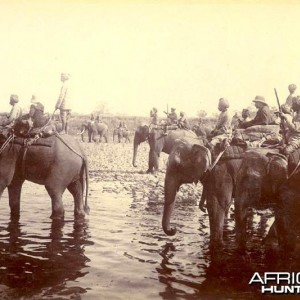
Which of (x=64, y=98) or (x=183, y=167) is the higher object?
(x=64, y=98)

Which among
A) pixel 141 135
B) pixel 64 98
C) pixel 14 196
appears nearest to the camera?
pixel 14 196

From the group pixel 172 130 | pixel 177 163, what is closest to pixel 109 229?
pixel 177 163

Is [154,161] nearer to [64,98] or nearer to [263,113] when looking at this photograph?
[64,98]

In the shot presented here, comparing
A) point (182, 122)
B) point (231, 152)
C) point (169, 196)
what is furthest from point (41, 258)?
point (182, 122)

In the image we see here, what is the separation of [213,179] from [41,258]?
2322mm

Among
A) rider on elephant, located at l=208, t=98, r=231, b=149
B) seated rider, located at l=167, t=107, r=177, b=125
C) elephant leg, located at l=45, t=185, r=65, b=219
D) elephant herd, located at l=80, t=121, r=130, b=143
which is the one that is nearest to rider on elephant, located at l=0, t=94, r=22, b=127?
elephant leg, located at l=45, t=185, r=65, b=219

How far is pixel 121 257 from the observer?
19.0 feet

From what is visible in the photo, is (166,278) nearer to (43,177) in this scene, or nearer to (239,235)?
(239,235)

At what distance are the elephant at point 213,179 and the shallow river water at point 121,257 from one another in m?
0.33

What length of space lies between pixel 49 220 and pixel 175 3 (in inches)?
150

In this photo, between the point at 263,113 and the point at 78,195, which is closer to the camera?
the point at 263,113

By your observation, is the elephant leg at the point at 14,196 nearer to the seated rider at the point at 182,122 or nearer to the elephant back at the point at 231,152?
the elephant back at the point at 231,152

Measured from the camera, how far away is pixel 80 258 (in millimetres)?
5676

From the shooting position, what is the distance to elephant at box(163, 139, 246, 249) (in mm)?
6328
